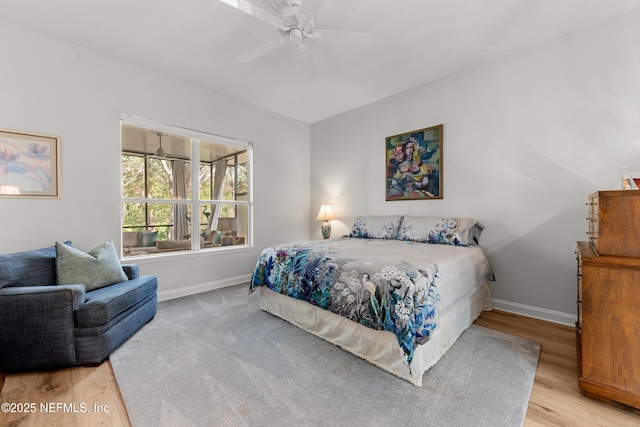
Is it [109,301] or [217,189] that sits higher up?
[217,189]

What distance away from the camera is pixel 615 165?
2.30 metres

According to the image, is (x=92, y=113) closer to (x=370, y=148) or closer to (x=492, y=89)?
(x=370, y=148)

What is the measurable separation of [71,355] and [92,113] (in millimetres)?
2339

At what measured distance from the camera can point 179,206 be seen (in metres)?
3.52

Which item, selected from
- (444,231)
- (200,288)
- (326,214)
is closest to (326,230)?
(326,214)

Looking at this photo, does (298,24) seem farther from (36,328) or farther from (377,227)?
(36,328)

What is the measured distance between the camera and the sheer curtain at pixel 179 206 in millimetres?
3492

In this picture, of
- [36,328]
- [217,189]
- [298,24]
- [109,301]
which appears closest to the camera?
[36,328]

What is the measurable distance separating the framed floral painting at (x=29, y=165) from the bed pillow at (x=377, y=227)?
3336mm

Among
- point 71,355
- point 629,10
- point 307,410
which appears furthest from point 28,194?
point 629,10

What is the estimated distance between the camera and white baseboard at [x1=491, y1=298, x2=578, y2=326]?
2.50 metres

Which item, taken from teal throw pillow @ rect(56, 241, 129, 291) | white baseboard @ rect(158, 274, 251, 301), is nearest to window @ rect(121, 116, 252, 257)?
white baseboard @ rect(158, 274, 251, 301)

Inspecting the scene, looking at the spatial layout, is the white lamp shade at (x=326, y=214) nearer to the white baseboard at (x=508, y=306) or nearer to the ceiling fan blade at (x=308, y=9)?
the white baseboard at (x=508, y=306)

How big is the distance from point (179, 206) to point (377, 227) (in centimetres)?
265
